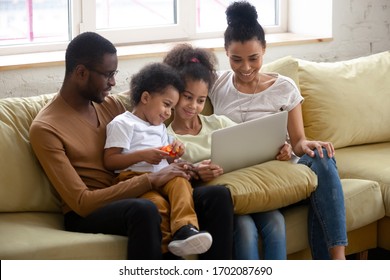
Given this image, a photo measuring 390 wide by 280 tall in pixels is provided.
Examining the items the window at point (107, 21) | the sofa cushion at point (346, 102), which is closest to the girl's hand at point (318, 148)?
the sofa cushion at point (346, 102)

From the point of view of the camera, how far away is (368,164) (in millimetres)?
3469

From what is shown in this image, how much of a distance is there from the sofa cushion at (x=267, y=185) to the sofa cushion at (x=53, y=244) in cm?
40

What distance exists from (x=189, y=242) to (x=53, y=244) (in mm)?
401

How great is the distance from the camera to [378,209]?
3246 millimetres

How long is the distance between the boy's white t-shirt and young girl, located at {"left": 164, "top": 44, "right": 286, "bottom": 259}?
0.40ft

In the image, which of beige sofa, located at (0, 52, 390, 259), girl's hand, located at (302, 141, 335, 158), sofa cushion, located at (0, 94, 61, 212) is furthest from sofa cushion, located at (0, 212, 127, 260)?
girl's hand, located at (302, 141, 335, 158)

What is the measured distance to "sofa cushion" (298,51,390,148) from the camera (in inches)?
143

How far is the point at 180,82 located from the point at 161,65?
9 cm

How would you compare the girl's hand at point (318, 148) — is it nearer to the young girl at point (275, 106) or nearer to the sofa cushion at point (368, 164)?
the young girl at point (275, 106)

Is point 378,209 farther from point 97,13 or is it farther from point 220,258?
point 97,13

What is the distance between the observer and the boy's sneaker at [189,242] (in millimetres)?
2605

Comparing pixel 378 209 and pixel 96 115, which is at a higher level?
→ pixel 96 115
